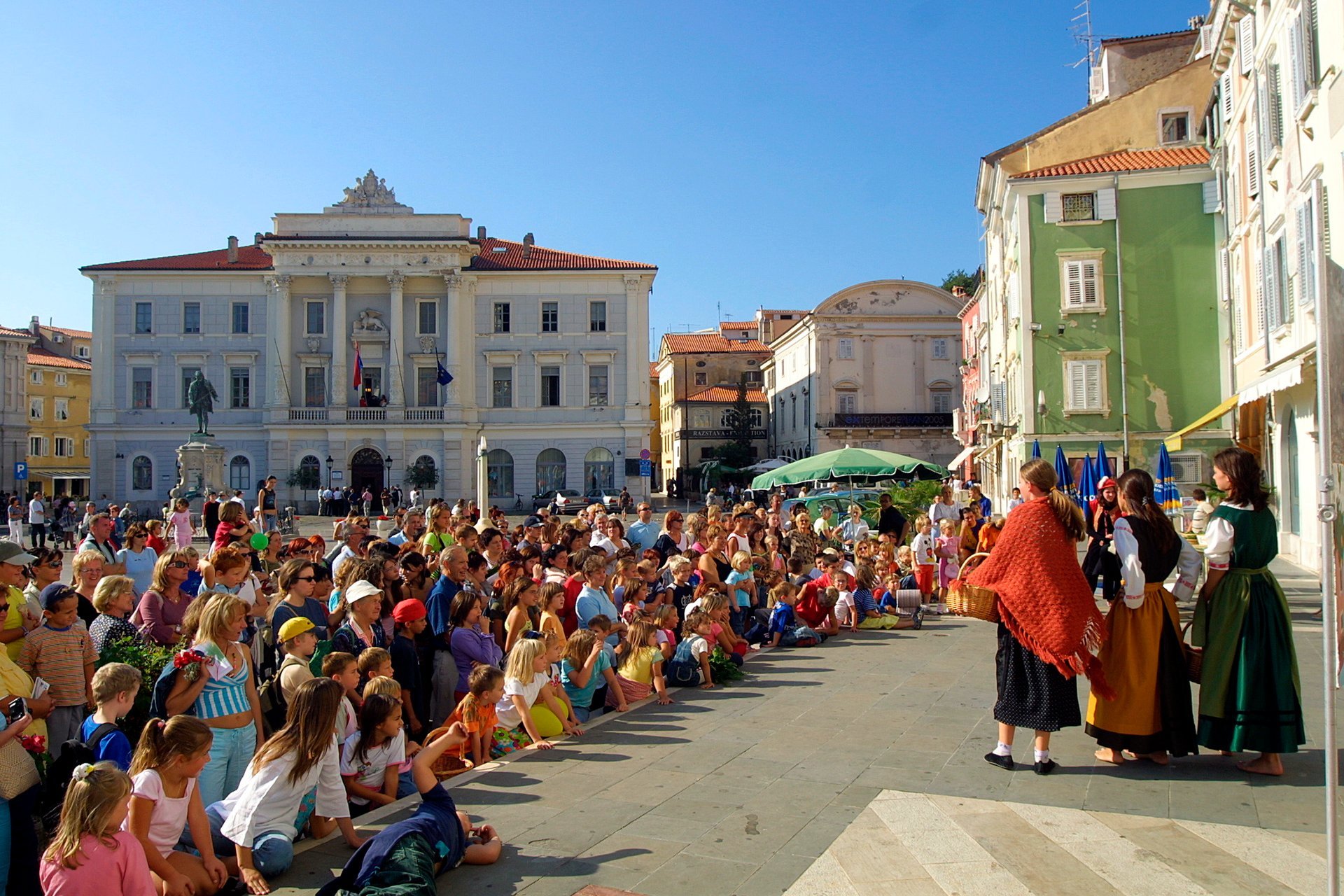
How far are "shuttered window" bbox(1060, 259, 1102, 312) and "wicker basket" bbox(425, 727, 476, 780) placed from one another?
2595 centimetres

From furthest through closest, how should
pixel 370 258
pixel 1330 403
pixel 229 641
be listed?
pixel 370 258 → pixel 229 641 → pixel 1330 403

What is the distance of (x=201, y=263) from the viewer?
166 feet

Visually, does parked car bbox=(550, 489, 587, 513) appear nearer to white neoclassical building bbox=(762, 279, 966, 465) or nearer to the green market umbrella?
white neoclassical building bbox=(762, 279, 966, 465)

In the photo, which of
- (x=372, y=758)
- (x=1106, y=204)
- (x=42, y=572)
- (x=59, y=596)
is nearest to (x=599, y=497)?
(x=1106, y=204)

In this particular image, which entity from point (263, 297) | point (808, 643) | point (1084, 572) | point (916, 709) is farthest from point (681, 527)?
point (263, 297)

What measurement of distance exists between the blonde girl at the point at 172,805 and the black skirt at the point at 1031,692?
430cm

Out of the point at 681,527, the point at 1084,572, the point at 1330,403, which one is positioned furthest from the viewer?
the point at 681,527

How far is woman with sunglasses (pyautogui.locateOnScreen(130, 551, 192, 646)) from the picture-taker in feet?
24.3

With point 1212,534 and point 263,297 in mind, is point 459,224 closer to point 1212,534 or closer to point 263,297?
point 263,297

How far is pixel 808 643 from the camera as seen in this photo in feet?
39.6

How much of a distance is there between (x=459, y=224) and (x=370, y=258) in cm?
442

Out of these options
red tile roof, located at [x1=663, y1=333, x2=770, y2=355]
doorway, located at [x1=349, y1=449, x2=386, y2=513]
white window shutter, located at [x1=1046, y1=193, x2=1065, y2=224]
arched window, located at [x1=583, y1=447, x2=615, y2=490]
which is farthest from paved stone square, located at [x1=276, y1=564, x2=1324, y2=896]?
red tile roof, located at [x1=663, y1=333, x2=770, y2=355]

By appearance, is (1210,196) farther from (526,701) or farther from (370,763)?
(370,763)

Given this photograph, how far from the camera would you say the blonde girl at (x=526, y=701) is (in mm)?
7262
